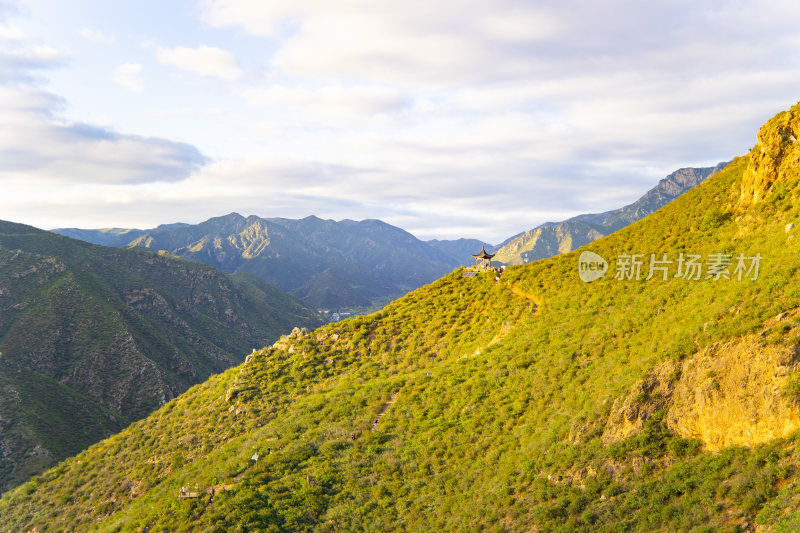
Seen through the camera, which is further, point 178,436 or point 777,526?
point 178,436

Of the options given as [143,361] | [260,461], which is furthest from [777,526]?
[143,361]

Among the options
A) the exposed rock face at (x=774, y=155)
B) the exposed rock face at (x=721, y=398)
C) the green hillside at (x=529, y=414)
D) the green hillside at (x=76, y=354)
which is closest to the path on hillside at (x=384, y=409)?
the green hillside at (x=529, y=414)

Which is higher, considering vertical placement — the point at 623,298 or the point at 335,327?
the point at 623,298

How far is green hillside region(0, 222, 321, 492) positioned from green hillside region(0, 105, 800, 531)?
37.7 metres

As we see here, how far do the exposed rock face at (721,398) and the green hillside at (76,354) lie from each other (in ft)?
296

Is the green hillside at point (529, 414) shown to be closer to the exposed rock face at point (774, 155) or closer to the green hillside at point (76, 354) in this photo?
the exposed rock face at point (774, 155)

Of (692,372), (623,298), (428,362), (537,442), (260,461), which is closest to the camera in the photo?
(692,372)

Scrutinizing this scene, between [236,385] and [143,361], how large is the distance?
84768 millimetres

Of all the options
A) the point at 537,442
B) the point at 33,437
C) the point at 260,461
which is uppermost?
the point at 537,442

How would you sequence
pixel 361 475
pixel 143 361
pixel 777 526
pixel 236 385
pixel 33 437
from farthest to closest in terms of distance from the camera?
pixel 143 361, pixel 33 437, pixel 236 385, pixel 361 475, pixel 777 526

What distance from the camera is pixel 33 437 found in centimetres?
7150

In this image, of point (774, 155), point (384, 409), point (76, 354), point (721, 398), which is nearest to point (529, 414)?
point (721, 398)

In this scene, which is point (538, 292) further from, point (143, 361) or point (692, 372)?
point (143, 361)

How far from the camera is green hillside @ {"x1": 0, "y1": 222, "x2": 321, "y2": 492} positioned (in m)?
75.7
